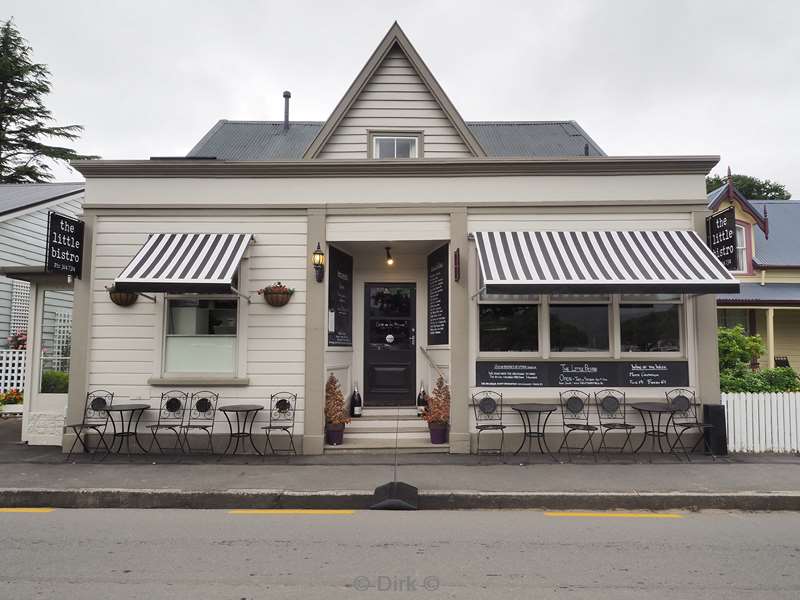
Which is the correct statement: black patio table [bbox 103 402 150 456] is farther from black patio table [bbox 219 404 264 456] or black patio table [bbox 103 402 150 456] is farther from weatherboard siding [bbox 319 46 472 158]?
weatherboard siding [bbox 319 46 472 158]

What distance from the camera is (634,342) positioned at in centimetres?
872

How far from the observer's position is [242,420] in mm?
8555

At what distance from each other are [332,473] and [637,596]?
438 centimetres

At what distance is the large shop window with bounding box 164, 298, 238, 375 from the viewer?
875 centimetres

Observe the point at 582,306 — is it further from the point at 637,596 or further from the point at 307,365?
the point at 637,596

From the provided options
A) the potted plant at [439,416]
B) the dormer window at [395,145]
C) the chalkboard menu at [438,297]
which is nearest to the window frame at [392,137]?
the dormer window at [395,145]

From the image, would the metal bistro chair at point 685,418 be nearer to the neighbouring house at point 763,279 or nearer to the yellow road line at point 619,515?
the yellow road line at point 619,515

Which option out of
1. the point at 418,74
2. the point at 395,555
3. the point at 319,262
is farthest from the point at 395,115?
the point at 395,555

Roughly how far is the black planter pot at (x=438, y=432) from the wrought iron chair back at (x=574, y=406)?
1.97 metres

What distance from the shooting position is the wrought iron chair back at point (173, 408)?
335 inches

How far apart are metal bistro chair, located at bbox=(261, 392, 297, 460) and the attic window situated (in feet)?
16.1

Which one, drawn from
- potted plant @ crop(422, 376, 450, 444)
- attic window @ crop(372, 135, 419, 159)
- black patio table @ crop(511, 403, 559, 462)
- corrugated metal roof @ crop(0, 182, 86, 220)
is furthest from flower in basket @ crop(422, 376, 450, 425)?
corrugated metal roof @ crop(0, 182, 86, 220)

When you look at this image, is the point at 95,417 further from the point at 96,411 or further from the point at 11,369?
the point at 11,369

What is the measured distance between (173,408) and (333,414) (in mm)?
2628
